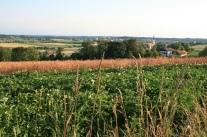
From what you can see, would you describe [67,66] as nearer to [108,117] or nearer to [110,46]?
[108,117]

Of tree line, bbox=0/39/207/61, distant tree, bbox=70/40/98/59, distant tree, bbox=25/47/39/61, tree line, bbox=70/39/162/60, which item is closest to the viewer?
tree line, bbox=70/39/162/60

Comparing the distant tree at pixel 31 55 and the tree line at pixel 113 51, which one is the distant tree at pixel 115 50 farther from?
the distant tree at pixel 31 55

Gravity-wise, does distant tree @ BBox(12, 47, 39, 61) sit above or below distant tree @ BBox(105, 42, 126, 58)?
below

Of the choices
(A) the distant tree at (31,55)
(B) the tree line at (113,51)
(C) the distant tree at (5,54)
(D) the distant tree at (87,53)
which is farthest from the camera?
(A) the distant tree at (31,55)

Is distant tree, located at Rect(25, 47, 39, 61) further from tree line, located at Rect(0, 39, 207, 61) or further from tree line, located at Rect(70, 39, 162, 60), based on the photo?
tree line, located at Rect(70, 39, 162, 60)

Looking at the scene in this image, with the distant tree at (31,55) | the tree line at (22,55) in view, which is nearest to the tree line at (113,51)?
the tree line at (22,55)

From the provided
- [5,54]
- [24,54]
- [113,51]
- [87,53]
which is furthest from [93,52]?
[5,54]

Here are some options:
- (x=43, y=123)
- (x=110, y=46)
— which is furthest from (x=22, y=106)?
(x=110, y=46)

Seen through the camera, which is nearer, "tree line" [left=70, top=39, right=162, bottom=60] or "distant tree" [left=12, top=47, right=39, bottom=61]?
"tree line" [left=70, top=39, right=162, bottom=60]

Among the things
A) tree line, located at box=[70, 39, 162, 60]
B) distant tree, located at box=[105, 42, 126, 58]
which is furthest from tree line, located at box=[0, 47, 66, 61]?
distant tree, located at box=[105, 42, 126, 58]

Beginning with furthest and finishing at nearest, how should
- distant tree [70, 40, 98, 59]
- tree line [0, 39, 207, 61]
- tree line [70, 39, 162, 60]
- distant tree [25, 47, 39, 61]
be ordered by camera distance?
1. distant tree [25, 47, 39, 61]
2. distant tree [70, 40, 98, 59]
3. tree line [0, 39, 207, 61]
4. tree line [70, 39, 162, 60]

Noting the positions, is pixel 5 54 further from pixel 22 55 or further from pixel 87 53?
pixel 87 53

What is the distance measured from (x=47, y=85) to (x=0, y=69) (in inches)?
541

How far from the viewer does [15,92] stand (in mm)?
7332
